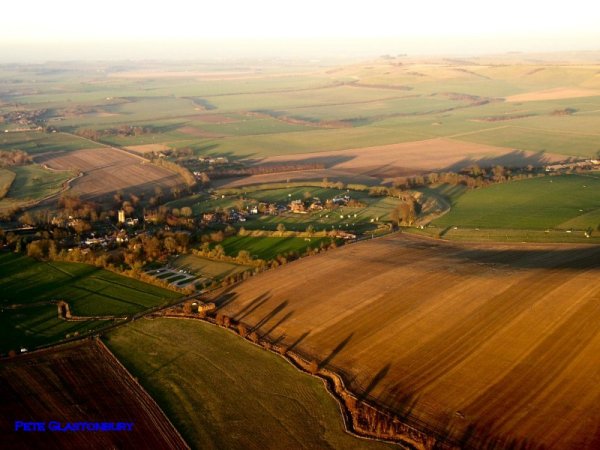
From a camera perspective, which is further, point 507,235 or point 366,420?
point 507,235

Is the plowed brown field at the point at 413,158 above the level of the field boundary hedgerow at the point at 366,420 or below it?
above

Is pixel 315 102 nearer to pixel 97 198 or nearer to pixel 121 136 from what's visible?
pixel 121 136

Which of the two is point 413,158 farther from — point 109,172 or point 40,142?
point 40,142

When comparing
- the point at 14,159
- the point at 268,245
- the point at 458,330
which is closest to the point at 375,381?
the point at 458,330

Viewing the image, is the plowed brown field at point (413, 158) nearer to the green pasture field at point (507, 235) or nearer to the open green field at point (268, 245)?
the green pasture field at point (507, 235)

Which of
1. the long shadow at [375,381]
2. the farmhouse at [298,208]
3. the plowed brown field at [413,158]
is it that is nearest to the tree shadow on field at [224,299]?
the long shadow at [375,381]

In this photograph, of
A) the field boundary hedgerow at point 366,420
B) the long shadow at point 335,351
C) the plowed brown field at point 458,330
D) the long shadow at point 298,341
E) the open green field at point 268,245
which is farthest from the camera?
the open green field at point 268,245

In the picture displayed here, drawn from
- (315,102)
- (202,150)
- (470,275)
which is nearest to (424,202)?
(470,275)

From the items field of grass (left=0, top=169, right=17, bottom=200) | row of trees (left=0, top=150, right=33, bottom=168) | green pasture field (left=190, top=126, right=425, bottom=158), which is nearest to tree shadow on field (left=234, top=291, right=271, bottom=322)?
field of grass (left=0, top=169, right=17, bottom=200)
